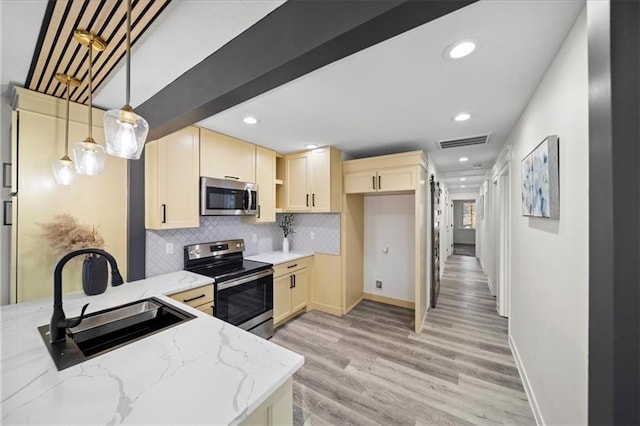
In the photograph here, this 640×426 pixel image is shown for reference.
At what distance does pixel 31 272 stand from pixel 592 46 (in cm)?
318

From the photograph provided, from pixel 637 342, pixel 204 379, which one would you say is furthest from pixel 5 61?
pixel 637 342

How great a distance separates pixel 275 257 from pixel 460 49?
116 inches

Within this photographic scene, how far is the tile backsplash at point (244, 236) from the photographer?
2459 millimetres

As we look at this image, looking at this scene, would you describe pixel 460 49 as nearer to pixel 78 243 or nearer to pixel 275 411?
pixel 275 411

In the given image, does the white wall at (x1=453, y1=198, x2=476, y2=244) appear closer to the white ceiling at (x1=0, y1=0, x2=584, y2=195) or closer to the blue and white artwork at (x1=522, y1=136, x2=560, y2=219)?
the white ceiling at (x1=0, y1=0, x2=584, y2=195)

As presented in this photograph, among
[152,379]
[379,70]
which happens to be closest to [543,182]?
[379,70]

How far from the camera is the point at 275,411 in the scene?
0.95 m

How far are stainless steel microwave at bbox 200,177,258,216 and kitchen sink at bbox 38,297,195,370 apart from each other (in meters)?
1.12

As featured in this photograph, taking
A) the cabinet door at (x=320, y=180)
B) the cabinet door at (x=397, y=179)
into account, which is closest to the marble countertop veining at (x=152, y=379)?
the cabinet door at (x=320, y=180)

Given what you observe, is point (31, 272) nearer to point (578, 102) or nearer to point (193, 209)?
point (193, 209)

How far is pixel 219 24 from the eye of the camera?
1.16 meters

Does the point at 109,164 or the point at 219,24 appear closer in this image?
the point at 219,24

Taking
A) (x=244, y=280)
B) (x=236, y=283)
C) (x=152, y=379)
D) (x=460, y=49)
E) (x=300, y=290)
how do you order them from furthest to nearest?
1. (x=300, y=290)
2. (x=244, y=280)
3. (x=236, y=283)
4. (x=460, y=49)
5. (x=152, y=379)

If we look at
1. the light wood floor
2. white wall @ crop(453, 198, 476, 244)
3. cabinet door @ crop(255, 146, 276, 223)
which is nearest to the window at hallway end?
white wall @ crop(453, 198, 476, 244)
